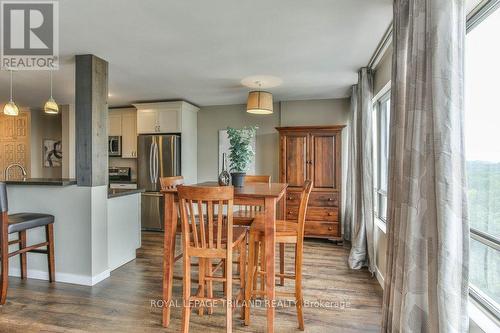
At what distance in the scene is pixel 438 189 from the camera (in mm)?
1255

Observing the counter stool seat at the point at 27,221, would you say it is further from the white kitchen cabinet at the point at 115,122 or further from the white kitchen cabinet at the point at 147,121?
the white kitchen cabinet at the point at 115,122

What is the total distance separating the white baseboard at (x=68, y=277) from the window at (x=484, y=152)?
3259 mm

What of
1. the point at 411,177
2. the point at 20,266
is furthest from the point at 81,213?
the point at 411,177

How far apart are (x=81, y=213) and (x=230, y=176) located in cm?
172

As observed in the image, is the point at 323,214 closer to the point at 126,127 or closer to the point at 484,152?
the point at 484,152

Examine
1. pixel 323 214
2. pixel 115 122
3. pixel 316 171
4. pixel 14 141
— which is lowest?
pixel 323 214

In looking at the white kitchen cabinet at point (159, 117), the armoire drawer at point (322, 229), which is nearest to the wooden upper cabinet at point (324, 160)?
the armoire drawer at point (322, 229)

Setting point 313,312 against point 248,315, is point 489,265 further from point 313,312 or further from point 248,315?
point 248,315

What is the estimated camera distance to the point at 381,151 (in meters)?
3.50

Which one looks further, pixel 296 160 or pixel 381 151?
pixel 296 160

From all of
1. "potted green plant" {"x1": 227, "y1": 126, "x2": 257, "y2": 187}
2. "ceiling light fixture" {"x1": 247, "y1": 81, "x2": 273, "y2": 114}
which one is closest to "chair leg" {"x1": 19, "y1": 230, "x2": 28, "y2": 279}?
"potted green plant" {"x1": 227, "y1": 126, "x2": 257, "y2": 187}

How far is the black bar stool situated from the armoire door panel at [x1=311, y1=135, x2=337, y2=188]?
3.61m

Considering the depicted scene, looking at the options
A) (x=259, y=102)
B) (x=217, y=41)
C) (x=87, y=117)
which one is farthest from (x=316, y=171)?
(x=87, y=117)

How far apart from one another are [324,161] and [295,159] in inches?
18.2
